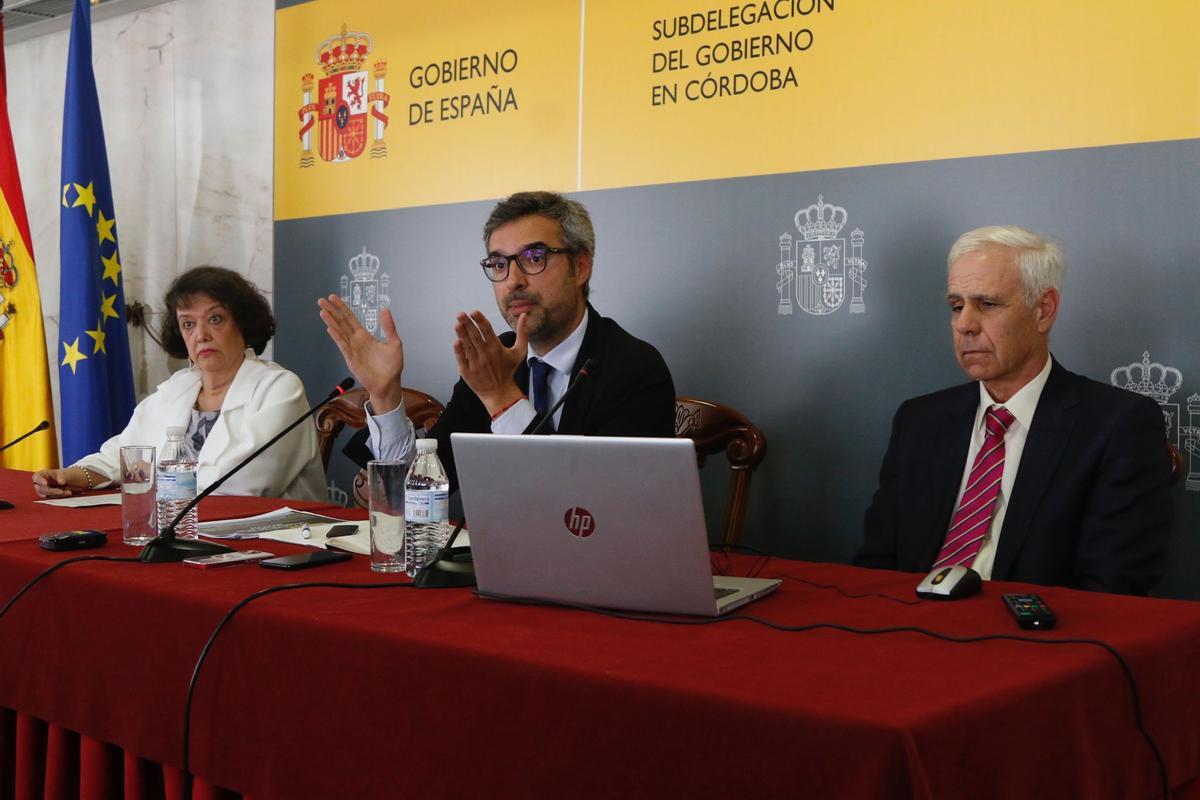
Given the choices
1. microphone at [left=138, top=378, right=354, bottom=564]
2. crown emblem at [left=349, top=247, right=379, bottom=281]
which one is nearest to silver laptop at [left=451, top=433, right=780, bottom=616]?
microphone at [left=138, top=378, right=354, bottom=564]

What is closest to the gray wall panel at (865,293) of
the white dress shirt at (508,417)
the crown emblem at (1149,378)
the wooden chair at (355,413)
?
the crown emblem at (1149,378)

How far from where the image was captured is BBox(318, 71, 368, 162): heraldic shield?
4203 mm

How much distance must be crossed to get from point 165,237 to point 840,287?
3.09 m

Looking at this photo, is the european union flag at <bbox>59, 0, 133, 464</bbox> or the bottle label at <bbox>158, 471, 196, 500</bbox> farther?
the european union flag at <bbox>59, 0, 133, 464</bbox>

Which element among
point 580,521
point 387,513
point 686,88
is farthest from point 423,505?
point 686,88

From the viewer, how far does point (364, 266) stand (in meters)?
4.23

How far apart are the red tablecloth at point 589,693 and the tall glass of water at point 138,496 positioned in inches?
12.3

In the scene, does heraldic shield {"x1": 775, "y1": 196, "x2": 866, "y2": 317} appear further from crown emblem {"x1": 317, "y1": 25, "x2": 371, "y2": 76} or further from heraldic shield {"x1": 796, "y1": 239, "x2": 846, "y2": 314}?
crown emblem {"x1": 317, "y1": 25, "x2": 371, "y2": 76}

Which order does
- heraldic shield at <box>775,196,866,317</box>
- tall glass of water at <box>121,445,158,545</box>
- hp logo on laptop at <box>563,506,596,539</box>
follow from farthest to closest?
heraldic shield at <box>775,196,866,317</box>, tall glass of water at <box>121,445,158,545</box>, hp logo on laptop at <box>563,506,596,539</box>

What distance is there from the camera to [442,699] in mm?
1242

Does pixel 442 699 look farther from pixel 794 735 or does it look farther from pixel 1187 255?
pixel 1187 255

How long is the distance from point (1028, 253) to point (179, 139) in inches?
145

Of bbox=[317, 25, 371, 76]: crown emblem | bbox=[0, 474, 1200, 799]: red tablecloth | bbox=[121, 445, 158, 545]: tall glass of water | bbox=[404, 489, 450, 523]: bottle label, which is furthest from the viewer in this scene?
bbox=[317, 25, 371, 76]: crown emblem

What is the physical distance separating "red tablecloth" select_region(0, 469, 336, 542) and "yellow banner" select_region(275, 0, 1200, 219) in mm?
1500
